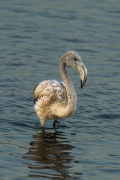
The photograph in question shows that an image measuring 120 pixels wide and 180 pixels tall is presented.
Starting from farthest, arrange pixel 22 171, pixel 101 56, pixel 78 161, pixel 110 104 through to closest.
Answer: pixel 101 56 → pixel 110 104 → pixel 78 161 → pixel 22 171

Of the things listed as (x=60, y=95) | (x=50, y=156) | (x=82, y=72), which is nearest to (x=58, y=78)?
Answer: (x=60, y=95)

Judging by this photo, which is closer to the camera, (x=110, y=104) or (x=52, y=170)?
(x=52, y=170)

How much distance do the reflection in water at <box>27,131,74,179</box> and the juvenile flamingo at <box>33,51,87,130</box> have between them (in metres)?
0.45

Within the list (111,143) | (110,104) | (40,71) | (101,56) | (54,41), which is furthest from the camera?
(54,41)

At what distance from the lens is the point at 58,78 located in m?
11.4

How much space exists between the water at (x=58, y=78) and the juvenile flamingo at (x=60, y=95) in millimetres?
569

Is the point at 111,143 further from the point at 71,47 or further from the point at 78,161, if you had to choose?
the point at 71,47

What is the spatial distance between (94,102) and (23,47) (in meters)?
5.08

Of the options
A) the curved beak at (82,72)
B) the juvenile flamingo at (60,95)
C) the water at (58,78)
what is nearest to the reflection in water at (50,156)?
the water at (58,78)

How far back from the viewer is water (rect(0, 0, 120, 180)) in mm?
6555

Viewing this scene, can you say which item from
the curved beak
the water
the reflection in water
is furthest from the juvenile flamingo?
the water

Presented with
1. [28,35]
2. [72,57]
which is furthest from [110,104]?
[28,35]

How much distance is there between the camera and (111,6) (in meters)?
20.5

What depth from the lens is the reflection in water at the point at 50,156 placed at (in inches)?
242
